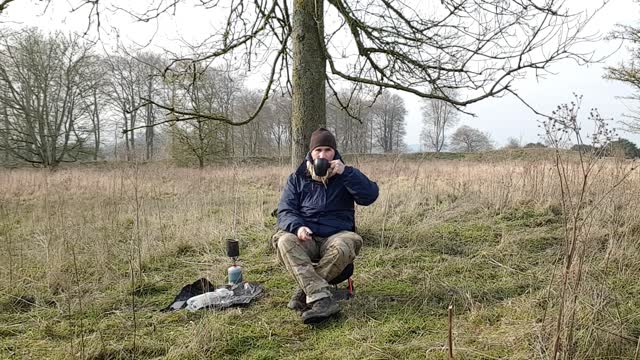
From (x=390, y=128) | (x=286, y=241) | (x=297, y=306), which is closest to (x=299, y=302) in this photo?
(x=297, y=306)

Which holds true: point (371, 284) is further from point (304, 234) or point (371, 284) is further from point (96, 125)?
point (96, 125)

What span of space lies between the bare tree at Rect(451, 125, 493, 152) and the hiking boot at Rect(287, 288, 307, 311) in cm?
3698

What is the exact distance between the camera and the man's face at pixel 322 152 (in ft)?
9.55

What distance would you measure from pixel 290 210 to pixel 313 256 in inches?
16.0

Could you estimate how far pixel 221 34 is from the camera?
15.4 ft

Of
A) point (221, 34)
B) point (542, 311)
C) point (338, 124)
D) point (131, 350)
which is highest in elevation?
point (338, 124)

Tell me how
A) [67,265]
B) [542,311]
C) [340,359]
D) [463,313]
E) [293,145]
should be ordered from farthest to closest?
[293,145] → [67,265] → [463,313] → [542,311] → [340,359]

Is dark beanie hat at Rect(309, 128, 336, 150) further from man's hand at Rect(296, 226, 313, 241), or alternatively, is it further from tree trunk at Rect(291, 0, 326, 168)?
tree trunk at Rect(291, 0, 326, 168)

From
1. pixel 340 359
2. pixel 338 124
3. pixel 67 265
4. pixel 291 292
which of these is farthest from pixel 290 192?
pixel 338 124

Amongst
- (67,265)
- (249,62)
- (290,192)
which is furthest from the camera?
(249,62)

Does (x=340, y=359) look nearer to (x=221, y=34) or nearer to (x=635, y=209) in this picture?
(x=635, y=209)

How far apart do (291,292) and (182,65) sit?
10.6ft

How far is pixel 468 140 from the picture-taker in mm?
37219

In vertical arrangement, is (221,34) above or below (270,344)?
above
